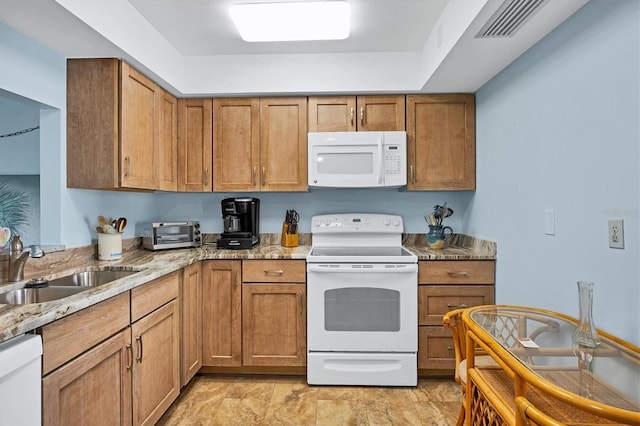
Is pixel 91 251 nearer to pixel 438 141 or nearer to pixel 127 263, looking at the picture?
pixel 127 263

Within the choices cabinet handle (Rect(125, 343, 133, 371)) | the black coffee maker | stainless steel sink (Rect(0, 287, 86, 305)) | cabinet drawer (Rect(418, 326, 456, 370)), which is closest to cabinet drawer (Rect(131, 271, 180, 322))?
cabinet handle (Rect(125, 343, 133, 371))

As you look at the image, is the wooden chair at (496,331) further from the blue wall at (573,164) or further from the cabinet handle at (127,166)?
the cabinet handle at (127,166)

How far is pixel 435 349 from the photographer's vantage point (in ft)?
8.21

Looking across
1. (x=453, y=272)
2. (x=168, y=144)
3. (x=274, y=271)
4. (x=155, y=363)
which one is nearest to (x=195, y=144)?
(x=168, y=144)

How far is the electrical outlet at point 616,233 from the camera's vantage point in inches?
52.9

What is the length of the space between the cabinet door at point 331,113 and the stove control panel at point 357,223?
715mm

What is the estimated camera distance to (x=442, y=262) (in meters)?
2.48

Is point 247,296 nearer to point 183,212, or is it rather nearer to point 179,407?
point 179,407

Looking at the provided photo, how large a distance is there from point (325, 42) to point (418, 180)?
3.97ft

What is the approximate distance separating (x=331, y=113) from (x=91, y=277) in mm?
1932

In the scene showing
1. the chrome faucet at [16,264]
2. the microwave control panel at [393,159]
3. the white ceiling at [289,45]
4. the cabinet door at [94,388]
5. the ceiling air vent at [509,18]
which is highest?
the white ceiling at [289,45]

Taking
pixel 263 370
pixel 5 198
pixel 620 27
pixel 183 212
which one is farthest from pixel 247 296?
pixel 620 27

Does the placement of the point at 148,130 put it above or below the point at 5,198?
above

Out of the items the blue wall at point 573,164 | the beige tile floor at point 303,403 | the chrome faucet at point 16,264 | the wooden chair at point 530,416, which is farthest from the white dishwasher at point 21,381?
the blue wall at point 573,164
